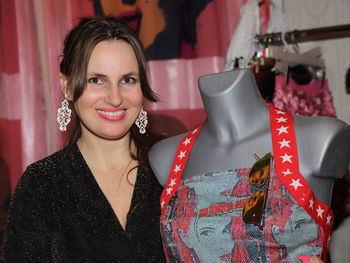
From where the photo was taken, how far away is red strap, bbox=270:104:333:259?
1.13 meters

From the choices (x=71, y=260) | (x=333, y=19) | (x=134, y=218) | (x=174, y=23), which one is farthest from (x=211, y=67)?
(x=71, y=260)

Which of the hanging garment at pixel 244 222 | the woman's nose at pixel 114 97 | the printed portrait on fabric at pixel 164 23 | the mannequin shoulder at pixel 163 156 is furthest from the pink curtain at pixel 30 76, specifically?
the hanging garment at pixel 244 222

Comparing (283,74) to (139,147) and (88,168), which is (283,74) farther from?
(88,168)

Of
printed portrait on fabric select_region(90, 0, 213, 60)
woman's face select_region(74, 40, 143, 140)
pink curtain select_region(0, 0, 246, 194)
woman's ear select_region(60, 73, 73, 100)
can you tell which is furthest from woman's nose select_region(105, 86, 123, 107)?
printed portrait on fabric select_region(90, 0, 213, 60)

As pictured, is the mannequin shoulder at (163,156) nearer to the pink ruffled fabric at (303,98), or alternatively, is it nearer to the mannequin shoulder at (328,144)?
the mannequin shoulder at (328,144)

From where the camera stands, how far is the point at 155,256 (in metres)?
1.53

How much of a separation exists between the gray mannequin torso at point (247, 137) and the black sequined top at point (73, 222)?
0.26 metres

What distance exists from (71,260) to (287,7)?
70.3 inches

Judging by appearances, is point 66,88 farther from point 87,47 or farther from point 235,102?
point 235,102

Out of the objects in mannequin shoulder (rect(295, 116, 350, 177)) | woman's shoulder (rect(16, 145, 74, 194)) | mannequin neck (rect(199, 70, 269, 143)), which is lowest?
woman's shoulder (rect(16, 145, 74, 194))

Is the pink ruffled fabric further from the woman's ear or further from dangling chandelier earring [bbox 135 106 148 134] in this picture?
the woman's ear

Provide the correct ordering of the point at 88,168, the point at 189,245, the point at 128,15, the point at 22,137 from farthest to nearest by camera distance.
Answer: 1. the point at 128,15
2. the point at 22,137
3. the point at 88,168
4. the point at 189,245

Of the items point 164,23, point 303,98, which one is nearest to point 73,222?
point 303,98

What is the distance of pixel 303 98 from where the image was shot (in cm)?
192
